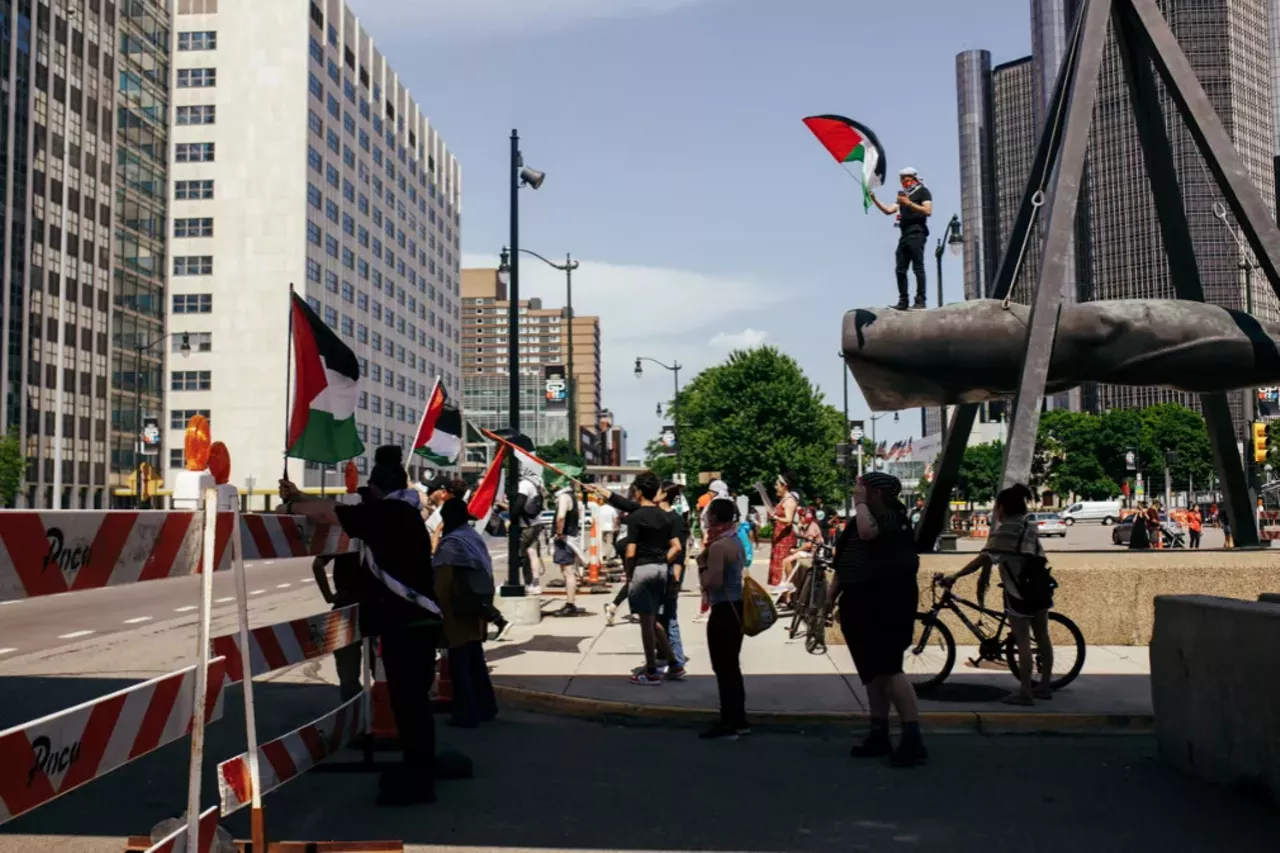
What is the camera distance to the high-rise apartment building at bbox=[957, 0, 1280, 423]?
113750 mm

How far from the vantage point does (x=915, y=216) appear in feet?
44.1

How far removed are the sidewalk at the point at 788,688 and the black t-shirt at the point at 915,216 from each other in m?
4.71

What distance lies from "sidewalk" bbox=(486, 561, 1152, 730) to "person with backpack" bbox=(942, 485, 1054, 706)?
0.71 feet

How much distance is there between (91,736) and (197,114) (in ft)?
304

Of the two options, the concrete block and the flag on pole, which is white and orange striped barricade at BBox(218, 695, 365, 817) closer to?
the flag on pole

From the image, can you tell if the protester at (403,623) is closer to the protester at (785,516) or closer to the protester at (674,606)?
the protester at (674,606)

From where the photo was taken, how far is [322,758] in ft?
22.6

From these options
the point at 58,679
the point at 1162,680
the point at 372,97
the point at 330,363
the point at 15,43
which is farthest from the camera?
the point at 372,97

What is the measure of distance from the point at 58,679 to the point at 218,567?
22.8 ft

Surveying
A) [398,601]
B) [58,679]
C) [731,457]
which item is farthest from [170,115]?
[398,601]

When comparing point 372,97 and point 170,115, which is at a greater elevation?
point 372,97

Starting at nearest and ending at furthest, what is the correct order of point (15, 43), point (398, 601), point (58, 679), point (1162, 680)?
1. point (398, 601)
2. point (1162, 680)
3. point (58, 679)
4. point (15, 43)

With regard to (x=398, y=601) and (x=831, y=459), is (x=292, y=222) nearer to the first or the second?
(x=831, y=459)

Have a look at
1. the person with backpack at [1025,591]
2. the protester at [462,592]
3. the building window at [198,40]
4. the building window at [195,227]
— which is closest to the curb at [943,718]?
the person with backpack at [1025,591]
